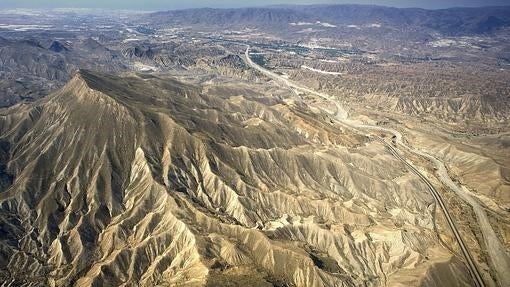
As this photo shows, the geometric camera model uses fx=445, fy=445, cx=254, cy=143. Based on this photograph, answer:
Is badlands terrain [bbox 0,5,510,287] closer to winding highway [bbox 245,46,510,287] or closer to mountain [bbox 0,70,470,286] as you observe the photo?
mountain [bbox 0,70,470,286]

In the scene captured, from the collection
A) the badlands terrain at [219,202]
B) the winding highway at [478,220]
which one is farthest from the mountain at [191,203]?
the winding highway at [478,220]

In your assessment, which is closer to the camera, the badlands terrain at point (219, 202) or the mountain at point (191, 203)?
the mountain at point (191, 203)

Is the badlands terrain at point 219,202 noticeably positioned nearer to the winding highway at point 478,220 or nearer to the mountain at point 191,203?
the mountain at point 191,203

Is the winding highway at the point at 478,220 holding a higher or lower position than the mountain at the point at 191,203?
lower

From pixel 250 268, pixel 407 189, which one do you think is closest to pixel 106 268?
pixel 250 268

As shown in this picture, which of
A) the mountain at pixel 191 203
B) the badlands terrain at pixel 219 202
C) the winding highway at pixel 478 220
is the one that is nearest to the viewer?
the mountain at pixel 191 203

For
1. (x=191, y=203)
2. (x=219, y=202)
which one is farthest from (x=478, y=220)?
(x=191, y=203)

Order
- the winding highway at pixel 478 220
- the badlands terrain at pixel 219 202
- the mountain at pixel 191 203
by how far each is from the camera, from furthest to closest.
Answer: the winding highway at pixel 478 220 < the badlands terrain at pixel 219 202 < the mountain at pixel 191 203

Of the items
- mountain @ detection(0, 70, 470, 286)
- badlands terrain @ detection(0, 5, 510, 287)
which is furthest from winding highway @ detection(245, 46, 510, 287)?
mountain @ detection(0, 70, 470, 286)
